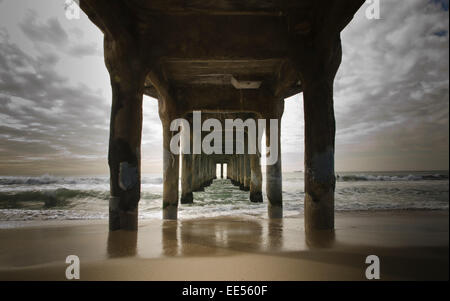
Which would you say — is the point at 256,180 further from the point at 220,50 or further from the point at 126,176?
the point at 126,176

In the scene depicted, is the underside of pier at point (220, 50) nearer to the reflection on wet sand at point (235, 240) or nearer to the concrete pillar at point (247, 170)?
the reflection on wet sand at point (235, 240)

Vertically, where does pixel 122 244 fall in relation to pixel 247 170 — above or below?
below

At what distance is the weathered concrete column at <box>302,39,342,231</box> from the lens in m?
3.79

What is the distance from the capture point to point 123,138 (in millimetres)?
3854

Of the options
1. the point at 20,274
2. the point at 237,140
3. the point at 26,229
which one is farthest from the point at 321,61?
the point at 237,140

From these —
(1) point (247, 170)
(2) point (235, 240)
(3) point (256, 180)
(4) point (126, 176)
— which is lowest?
(2) point (235, 240)

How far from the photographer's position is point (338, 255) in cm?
266

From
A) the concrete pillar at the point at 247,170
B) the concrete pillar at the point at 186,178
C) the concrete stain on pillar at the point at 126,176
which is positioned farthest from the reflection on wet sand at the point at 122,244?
the concrete pillar at the point at 247,170

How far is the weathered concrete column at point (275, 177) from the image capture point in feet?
21.9

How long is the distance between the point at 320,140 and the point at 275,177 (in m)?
3.13

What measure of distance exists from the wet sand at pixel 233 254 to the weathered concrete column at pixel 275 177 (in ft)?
8.07

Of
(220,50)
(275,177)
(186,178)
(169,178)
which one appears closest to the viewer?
(220,50)

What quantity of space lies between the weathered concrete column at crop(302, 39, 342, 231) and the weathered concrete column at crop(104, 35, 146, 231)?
2810 mm

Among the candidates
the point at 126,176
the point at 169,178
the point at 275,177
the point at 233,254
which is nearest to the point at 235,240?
the point at 233,254
